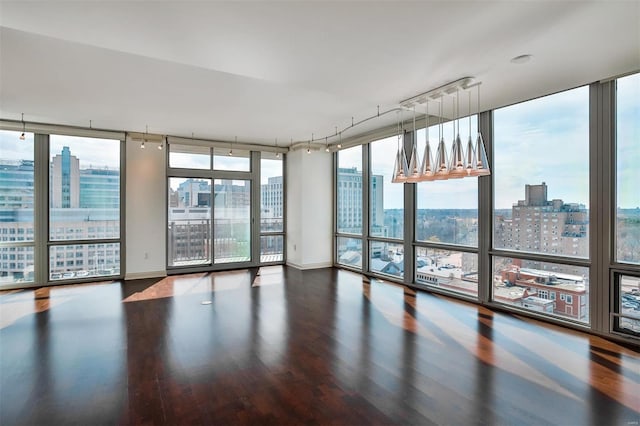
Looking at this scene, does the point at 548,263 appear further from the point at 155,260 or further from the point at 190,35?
the point at 155,260

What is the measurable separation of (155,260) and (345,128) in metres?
4.80

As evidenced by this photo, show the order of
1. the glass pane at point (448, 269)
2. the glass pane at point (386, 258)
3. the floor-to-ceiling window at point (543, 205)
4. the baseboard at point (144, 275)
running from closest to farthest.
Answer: the floor-to-ceiling window at point (543, 205)
the glass pane at point (448, 269)
the glass pane at point (386, 258)
the baseboard at point (144, 275)

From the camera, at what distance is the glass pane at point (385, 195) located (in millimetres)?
6363

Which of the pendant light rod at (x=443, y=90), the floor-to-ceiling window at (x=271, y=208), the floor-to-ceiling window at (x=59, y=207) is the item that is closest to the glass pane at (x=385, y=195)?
the pendant light rod at (x=443, y=90)

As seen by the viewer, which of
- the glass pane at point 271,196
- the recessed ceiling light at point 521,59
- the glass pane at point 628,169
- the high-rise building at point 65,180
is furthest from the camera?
the glass pane at point 271,196

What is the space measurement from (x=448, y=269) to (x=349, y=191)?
301 centimetres

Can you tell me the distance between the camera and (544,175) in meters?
4.24

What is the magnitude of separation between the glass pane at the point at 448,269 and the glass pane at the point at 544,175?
62 centimetres

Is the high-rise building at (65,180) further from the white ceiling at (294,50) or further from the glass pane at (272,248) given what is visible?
the glass pane at (272,248)

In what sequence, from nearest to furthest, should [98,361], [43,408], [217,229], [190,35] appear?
[43,408]
[190,35]
[98,361]
[217,229]

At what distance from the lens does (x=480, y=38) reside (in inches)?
105

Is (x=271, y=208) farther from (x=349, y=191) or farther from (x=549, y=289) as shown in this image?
(x=549, y=289)

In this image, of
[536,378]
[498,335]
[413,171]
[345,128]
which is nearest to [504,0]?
[413,171]

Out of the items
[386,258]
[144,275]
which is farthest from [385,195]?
[144,275]
